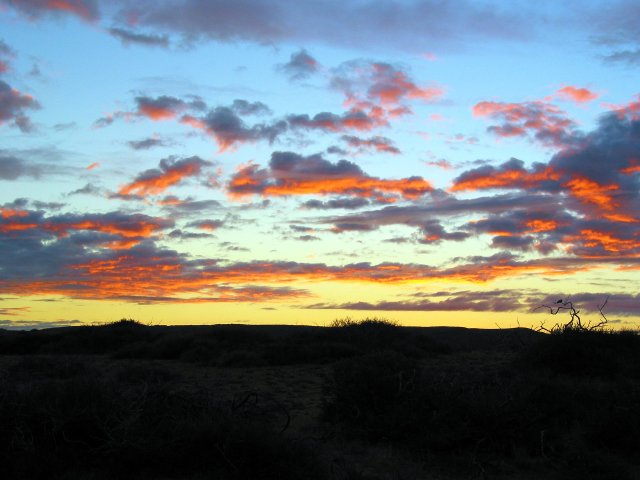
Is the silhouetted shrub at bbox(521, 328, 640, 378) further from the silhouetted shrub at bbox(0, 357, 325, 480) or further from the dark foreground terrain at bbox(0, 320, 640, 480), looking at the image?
the silhouetted shrub at bbox(0, 357, 325, 480)

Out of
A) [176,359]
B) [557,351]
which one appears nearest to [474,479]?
[557,351]

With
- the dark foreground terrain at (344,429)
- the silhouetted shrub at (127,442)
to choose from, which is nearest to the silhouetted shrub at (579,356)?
the dark foreground terrain at (344,429)

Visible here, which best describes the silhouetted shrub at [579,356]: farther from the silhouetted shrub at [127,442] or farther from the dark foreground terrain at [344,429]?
the silhouetted shrub at [127,442]

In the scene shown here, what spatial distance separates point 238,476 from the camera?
26.4 feet

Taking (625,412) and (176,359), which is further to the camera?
(176,359)

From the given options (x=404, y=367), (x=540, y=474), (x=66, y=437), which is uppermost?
(x=404, y=367)

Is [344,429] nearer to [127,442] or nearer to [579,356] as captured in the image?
[127,442]

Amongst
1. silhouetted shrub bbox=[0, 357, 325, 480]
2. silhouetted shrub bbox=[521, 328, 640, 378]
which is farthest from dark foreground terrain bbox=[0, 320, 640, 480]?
silhouetted shrub bbox=[521, 328, 640, 378]

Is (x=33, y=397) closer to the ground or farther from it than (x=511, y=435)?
farther from it

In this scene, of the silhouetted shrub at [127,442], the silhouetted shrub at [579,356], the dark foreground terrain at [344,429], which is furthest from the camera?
the silhouetted shrub at [579,356]

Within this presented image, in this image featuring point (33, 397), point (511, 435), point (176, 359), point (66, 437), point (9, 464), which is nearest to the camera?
point (9, 464)

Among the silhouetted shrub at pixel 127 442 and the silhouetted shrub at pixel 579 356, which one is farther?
the silhouetted shrub at pixel 579 356

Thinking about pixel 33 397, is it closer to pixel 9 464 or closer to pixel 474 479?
pixel 9 464

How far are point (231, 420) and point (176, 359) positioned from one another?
47.3ft
